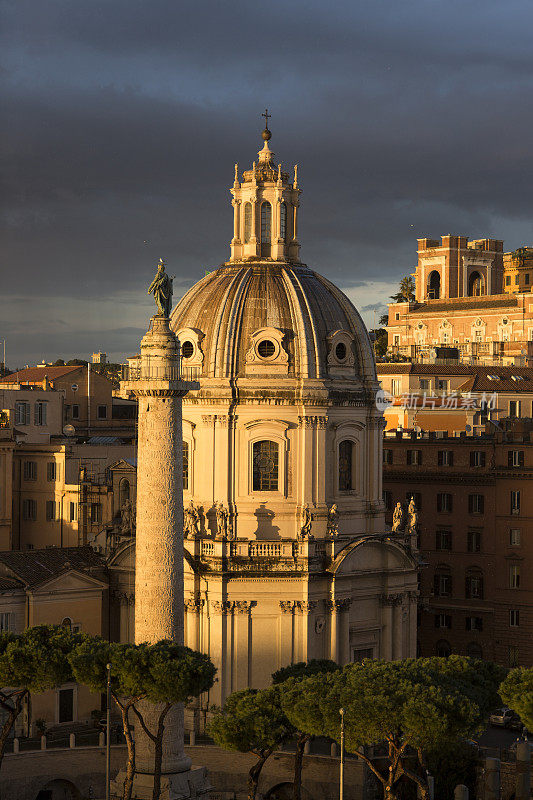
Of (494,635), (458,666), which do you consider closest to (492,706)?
(458,666)

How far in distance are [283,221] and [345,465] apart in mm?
11940

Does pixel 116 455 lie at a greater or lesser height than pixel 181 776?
greater

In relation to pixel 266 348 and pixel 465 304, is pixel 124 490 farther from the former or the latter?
pixel 465 304

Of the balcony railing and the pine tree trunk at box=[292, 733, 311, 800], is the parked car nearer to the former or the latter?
the pine tree trunk at box=[292, 733, 311, 800]

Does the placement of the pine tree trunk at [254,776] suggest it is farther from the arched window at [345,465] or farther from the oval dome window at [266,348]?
the oval dome window at [266,348]

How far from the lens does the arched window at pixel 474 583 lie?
9319 cm

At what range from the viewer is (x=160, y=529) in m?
59.6

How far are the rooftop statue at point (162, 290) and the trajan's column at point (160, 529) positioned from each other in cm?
225

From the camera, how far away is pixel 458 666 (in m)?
65.0

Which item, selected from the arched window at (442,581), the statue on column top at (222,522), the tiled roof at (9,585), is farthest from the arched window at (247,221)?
the arched window at (442,581)

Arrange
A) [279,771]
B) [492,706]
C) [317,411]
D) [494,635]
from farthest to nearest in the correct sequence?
[494,635]
[317,411]
[279,771]
[492,706]

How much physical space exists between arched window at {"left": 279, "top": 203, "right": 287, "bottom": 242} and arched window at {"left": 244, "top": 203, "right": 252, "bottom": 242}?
4.71 ft

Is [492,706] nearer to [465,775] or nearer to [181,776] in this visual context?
[465,775]

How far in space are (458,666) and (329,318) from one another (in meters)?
18.8
